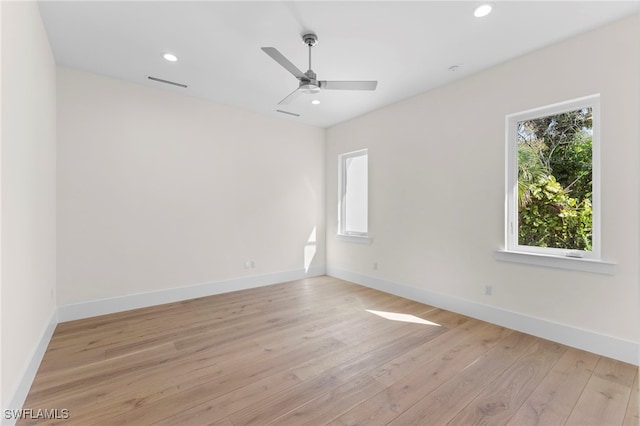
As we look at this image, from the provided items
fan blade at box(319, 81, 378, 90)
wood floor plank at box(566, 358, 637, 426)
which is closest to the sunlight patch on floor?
wood floor plank at box(566, 358, 637, 426)

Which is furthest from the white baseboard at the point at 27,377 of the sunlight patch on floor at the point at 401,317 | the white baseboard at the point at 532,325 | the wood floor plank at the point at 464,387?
the white baseboard at the point at 532,325

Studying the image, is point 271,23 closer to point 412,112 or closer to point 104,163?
point 412,112

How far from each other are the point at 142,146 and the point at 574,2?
4.49 meters

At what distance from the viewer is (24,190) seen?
1850 millimetres

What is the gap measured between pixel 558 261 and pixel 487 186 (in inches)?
38.1

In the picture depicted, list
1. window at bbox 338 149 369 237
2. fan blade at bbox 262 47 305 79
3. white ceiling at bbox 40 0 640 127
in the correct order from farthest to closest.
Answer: window at bbox 338 149 369 237 < white ceiling at bbox 40 0 640 127 < fan blade at bbox 262 47 305 79

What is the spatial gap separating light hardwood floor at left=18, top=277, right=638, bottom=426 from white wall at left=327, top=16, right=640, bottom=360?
0.43 meters

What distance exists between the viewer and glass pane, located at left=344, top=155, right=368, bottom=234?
Answer: 4.70 m

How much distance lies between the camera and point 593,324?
236cm

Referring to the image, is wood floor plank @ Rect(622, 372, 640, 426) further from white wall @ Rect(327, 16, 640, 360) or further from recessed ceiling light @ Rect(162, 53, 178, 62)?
recessed ceiling light @ Rect(162, 53, 178, 62)

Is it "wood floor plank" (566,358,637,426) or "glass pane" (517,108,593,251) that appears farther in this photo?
"glass pane" (517,108,593,251)

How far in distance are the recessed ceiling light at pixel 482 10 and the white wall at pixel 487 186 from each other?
0.97 m

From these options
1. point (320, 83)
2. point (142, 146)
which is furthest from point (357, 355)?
point (142, 146)

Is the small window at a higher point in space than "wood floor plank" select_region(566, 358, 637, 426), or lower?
higher
